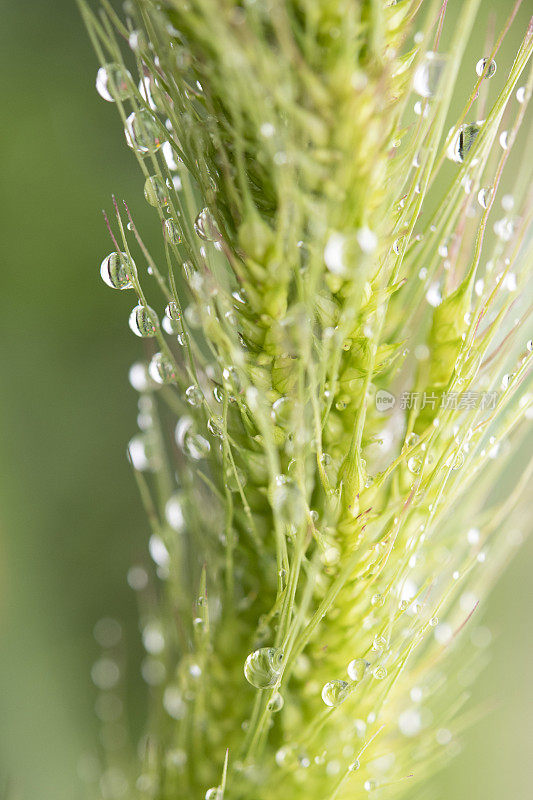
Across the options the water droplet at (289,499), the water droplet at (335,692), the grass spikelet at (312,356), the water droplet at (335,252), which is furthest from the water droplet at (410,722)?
the water droplet at (335,252)

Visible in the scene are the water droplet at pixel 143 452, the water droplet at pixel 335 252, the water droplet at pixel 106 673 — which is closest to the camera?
the water droplet at pixel 335 252

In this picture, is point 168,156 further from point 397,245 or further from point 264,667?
point 264,667

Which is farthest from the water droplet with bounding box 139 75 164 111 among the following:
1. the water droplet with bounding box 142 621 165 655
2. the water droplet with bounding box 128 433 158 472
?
the water droplet with bounding box 142 621 165 655

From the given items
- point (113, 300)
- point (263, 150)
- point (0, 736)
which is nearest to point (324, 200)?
point (263, 150)

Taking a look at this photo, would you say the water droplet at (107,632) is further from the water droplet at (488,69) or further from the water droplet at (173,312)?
Answer: the water droplet at (488,69)

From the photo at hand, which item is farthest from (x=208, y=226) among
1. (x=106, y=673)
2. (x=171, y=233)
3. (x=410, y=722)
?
(x=106, y=673)

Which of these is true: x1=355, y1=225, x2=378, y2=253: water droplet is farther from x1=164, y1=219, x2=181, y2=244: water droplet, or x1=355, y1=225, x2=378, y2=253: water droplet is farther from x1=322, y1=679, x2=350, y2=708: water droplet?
x1=322, y1=679, x2=350, y2=708: water droplet

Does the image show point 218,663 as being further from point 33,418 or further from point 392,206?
point 33,418
